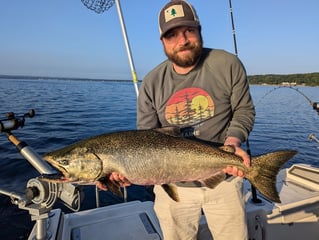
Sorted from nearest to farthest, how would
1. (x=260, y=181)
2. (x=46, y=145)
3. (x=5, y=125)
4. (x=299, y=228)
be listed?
(x=260, y=181) → (x=5, y=125) → (x=299, y=228) → (x=46, y=145)

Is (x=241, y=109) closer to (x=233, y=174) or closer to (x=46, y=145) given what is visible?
(x=233, y=174)

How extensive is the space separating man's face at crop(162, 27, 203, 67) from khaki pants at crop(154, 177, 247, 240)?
1.46m

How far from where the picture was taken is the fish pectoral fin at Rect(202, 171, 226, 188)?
9.53 ft

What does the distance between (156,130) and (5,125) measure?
2002mm

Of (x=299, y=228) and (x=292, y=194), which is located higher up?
(x=292, y=194)

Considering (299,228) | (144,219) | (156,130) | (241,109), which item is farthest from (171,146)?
(299,228)

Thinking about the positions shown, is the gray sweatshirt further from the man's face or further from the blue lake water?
the blue lake water

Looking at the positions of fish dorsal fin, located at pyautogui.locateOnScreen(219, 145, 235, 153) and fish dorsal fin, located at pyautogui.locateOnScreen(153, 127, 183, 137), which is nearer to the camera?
fish dorsal fin, located at pyautogui.locateOnScreen(219, 145, 235, 153)

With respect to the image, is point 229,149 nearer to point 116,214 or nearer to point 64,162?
point 64,162

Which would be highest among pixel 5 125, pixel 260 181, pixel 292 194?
pixel 5 125

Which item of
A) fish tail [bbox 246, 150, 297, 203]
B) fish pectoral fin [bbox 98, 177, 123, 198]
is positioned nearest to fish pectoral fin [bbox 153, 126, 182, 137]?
fish pectoral fin [bbox 98, 177, 123, 198]

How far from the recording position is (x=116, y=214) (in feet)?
13.2

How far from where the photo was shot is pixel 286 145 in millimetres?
15906

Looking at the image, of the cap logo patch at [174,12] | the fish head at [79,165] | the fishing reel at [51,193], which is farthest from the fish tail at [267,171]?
the fishing reel at [51,193]
